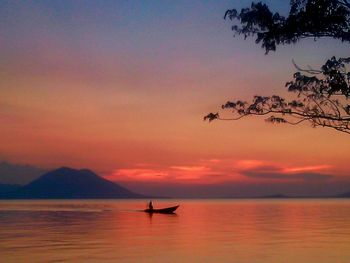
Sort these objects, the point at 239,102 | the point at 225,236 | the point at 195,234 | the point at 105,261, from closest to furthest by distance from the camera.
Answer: the point at 239,102, the point at 105,261, the point at 225,236, the point at 195,234

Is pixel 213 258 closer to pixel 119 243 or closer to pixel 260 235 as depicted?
pixel 119 243

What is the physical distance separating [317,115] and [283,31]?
292 centimetres

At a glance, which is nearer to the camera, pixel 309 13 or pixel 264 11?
pixel 309 13

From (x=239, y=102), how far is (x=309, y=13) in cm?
398

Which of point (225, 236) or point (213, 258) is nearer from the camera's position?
point (213, 258)

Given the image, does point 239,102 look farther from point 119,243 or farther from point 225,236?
point 225,236

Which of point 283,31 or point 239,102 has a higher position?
point 283,31

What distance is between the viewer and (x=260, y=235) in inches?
1781

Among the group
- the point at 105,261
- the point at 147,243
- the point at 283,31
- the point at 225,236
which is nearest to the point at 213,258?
the point at 105,261

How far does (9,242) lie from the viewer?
126 feet

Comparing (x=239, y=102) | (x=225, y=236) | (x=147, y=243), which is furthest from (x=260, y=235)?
(x=239, y=102)

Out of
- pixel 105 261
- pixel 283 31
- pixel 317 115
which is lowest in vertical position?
pixel 105 261

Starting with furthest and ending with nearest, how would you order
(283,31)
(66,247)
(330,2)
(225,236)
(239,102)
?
(225,236)
(66,247)
(239,102)
(283,31)
(330,2)

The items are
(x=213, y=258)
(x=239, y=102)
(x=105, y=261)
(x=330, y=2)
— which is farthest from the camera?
(x=213, y=258)
